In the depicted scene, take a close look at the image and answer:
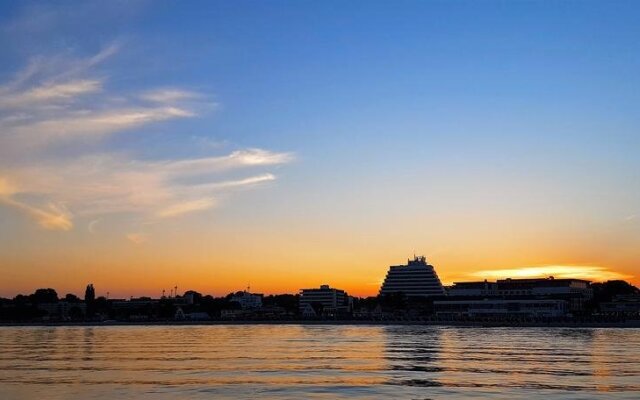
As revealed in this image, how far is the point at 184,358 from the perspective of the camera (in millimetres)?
75250

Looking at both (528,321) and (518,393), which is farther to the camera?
(528,321)

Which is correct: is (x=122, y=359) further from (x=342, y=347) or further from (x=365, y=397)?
(x=365, y=397)

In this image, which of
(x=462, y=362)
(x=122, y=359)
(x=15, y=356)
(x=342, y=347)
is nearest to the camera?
(x=462, y=362)

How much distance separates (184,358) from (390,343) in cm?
3490

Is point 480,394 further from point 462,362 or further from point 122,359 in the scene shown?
point 122,359

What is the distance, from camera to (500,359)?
7144 cm

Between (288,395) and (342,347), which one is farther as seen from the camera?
(342,347)

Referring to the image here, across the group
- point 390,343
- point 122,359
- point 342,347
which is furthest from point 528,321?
point 122,359

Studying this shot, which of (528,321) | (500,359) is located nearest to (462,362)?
(500,359)

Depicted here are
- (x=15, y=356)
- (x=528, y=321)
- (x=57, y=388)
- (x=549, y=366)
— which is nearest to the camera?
(x=57, y=388)

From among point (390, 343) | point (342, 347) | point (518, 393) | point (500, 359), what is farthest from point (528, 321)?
point (518, 393)

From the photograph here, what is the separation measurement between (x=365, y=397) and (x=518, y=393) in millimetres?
10102

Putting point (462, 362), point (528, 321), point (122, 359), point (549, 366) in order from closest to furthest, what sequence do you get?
point (549, 366) < point (462, 362) < point (122, 359) < point (528, 321)

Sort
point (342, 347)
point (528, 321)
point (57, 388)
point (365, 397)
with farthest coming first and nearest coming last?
point (528, 321)
point (342, 347)
point (57, 388)
point (365, 397)
